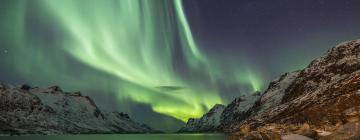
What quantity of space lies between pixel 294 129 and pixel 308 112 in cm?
962

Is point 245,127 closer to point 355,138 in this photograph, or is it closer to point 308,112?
point 308,112

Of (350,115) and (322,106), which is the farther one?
(322,106)

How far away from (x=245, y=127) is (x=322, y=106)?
5597 cm

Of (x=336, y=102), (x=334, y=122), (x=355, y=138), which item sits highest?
(x=336, y=102)

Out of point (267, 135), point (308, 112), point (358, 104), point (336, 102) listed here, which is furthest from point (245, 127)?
point (267, 135)

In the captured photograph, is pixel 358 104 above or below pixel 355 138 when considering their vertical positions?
above

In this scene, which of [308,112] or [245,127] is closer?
[308,112]

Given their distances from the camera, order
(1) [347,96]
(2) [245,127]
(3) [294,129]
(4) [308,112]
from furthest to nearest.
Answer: (2) [245,127] < (4) [308,112] < (3) [294,129] < (1) [347,96]

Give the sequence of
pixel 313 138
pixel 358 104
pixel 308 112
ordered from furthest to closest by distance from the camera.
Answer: pixel 308 112 → pixel 358 104 → pixel 313 138

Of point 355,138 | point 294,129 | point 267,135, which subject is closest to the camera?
point 355,138

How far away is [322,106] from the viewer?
311 ft

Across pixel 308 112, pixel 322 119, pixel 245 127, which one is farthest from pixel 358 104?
pixel 245 127

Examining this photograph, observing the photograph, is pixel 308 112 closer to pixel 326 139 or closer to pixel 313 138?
pixel 313 138

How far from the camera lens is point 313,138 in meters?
71.9
